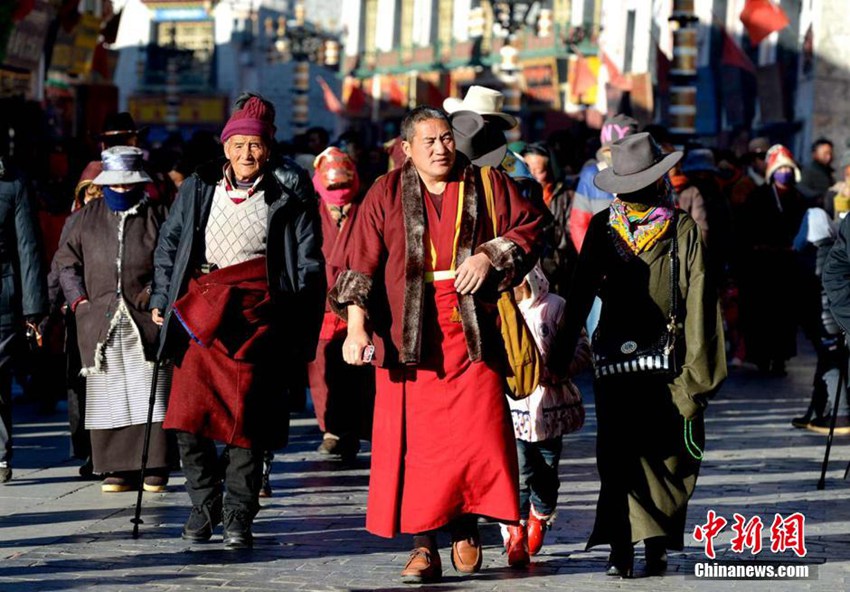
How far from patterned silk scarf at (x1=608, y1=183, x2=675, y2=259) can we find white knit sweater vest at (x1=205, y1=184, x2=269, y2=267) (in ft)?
5.19

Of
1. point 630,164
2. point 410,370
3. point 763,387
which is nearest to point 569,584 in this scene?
point 410,370

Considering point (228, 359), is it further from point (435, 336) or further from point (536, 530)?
point (536, 530)

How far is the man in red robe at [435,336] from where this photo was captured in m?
7.40

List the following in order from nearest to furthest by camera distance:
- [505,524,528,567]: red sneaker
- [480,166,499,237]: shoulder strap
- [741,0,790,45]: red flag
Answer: [480,166,499,237]: shoulder strap
[505,524,528,567]: red sneaker
[741,0,790,45]: red flag

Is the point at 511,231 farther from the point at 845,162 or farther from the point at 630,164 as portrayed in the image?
the point at 845,162

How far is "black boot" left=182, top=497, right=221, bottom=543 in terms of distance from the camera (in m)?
8.28

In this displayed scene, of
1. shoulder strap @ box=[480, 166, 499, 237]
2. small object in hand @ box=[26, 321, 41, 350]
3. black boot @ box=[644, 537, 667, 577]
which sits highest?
shoulder strap @ box=[480, 166, 499, 237]

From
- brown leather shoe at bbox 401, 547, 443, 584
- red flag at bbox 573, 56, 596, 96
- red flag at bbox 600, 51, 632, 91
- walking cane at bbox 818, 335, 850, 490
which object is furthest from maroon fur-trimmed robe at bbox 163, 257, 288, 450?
red flag at bbox 573, 56, 596, 96

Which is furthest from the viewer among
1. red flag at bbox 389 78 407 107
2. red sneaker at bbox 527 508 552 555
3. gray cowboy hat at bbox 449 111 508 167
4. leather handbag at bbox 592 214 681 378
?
red flag at bbox 389 78 407 107

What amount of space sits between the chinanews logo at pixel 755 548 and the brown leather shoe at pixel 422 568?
102 centimetres

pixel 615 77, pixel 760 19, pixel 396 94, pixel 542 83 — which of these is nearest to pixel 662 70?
pixel 615 77

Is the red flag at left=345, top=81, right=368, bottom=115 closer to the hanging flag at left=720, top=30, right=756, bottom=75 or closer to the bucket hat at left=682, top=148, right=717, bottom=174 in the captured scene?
the hanging flag at left=720, top=30, right=756, bottom=75

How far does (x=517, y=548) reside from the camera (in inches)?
305

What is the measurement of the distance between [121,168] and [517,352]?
299 centimetres
